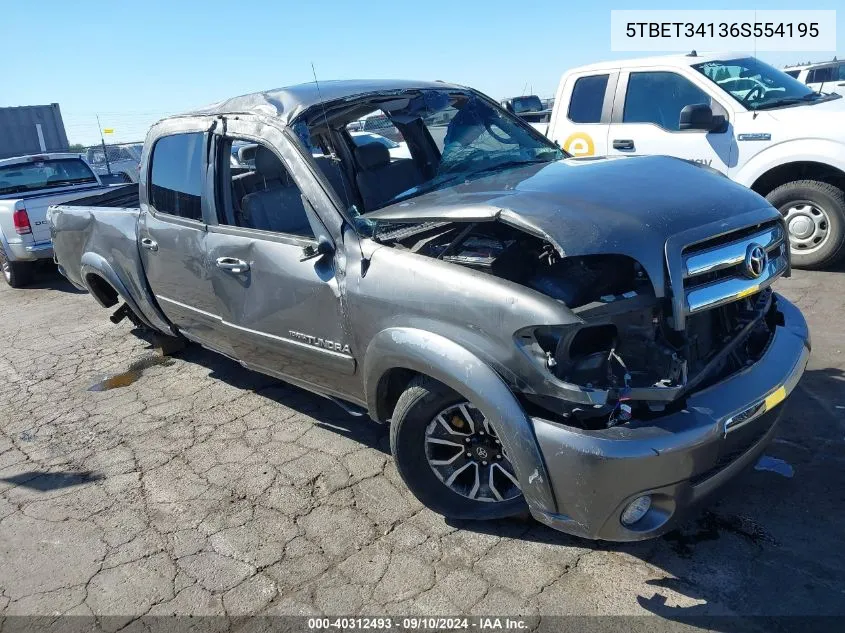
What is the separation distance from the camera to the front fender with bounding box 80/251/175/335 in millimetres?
4994

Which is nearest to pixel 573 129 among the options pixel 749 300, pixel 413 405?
pixel 749 300

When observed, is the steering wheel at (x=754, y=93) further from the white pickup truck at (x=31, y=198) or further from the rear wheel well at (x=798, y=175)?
the white pickup truck at (x=31, y=198)

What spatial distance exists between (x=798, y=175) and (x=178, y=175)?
524 cm

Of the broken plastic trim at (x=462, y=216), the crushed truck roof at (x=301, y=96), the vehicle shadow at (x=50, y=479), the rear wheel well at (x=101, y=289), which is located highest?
the crushed truck roof at (x=301, y=96)

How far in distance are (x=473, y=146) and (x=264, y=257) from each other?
142cm

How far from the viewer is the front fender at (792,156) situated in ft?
18.7

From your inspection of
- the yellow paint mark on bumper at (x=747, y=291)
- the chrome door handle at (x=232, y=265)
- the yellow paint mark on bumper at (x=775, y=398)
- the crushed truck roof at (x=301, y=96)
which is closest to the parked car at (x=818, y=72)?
the crushed truck roof at (x=301, y=96)

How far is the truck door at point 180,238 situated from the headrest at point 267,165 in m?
0.33

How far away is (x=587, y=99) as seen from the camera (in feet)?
23.1

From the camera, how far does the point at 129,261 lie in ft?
16.1

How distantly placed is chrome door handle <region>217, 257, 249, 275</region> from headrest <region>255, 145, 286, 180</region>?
57 centimetres

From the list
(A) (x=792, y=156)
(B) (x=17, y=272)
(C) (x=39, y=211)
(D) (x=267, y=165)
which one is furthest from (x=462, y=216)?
(B) (x=17, y=272)

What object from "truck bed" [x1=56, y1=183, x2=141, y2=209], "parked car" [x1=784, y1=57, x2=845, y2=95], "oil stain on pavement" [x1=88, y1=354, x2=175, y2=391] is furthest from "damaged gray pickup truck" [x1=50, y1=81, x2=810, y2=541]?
"parked car" [x1=784, y1=57, x2=845, y2=95]

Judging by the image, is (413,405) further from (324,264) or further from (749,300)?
(749,300)
